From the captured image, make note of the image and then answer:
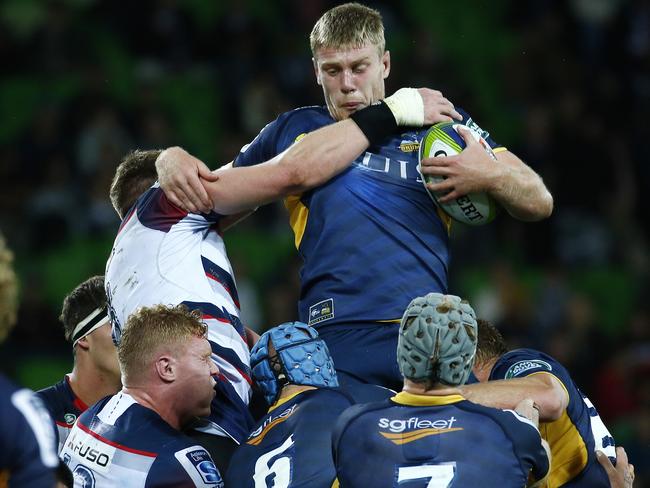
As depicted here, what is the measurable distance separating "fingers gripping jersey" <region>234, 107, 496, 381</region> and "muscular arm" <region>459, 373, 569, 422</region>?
0.63m

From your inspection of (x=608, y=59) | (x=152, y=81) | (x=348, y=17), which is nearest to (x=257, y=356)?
(x=348, y=17)

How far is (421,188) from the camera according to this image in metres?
5.70

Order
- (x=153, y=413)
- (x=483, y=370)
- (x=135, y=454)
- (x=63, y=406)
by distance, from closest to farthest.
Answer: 1. (x=135, y=454)
2. (x=153, y=413)
3. (x=483, y=370)
4. (x=63, y=406)

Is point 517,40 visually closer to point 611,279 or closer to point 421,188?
point 611,279

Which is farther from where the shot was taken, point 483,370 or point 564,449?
point 483,370

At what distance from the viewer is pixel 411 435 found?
464cm

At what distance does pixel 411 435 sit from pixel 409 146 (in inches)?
64.8

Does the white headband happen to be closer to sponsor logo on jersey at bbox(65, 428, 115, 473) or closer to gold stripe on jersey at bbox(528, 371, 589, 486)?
sponsor logo on jersey at bbox(65, 428, 115, 473)

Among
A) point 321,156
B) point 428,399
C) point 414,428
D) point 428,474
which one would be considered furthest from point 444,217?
point 428,474

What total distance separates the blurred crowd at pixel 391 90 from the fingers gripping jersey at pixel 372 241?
16.5ft

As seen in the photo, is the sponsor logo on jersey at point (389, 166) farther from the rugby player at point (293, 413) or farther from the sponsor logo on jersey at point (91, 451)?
the sponsor logo on jersey at point (91, 451)

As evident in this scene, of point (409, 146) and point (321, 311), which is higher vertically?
point (409, 146)

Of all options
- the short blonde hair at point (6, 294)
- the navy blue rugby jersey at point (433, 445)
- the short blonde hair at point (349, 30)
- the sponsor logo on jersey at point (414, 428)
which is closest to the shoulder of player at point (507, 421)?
the navy blue rugby jersey at point (433, 445)

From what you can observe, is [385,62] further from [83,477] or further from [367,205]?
[83,477]
